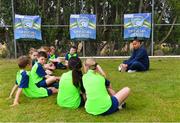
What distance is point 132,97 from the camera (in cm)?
754

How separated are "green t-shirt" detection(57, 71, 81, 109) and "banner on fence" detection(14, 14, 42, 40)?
9.54 m

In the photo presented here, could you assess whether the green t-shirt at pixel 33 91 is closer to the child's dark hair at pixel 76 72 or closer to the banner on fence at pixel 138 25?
the child's dark hair at pixel 76 72

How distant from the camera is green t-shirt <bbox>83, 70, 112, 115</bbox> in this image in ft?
19.8

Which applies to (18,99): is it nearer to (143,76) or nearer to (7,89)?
(7,89)

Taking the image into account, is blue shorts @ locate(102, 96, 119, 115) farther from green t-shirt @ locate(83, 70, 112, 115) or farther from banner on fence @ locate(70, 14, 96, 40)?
banner on fence @ locate(70, 14, 96, 40)

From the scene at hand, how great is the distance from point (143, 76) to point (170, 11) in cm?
756

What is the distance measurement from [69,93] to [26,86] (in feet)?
3.46

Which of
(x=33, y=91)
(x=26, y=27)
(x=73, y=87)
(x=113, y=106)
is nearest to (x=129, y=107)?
(x=113, y=106)

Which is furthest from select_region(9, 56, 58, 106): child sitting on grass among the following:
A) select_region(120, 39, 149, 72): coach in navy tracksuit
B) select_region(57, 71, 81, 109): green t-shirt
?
select_region(120, 39, 149, 72): coach in navy tracksuit

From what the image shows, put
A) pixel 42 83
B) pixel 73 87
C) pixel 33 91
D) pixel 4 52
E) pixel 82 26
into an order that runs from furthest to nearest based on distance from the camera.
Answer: pixel 4 52 → pixel 82 26 → pixel 42 83 → pixel 33 91 → pixel 73 87

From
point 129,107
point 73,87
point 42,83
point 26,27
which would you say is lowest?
point 129,107

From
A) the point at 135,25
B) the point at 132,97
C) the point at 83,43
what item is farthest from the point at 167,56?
the point at 132,97

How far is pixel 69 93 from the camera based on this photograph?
657 cm

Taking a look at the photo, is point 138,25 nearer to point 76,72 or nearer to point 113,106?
point 76,72
